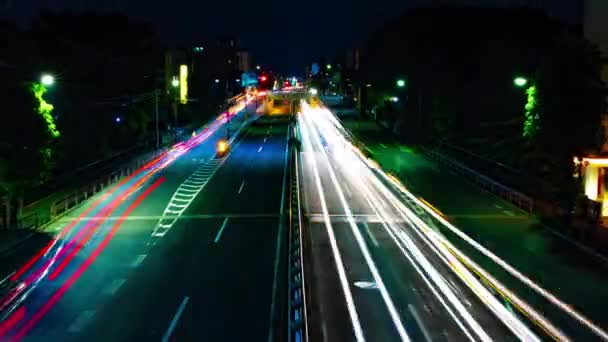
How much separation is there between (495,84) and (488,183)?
2278cm

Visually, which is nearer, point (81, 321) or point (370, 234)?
point (81, 321)

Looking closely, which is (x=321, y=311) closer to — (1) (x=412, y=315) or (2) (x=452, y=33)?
(1) (x=412, y=315)

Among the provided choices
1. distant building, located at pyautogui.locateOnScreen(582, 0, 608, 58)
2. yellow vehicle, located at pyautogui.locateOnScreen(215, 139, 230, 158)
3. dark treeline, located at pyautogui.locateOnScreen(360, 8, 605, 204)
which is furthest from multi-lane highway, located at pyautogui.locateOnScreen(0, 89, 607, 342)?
yellow vehicle, located at pyautogui.locateOnScreen(215, 139, 230, 158)

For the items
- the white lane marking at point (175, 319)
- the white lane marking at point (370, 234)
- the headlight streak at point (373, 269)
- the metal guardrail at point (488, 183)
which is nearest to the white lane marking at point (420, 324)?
the headlight streak at point (373, 269)

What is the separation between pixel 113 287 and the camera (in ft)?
63.9

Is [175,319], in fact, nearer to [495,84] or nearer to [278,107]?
[495,84]

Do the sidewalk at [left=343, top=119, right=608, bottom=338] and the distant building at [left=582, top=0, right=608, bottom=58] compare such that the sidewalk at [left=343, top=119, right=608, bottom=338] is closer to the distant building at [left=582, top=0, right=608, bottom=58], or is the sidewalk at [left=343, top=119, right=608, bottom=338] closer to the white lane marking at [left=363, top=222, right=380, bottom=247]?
the white lane marking at [left=363, top=222, right=380, bottom=247]

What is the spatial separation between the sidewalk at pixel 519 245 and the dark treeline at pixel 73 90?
16368mm

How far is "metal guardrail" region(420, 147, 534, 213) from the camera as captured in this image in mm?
32062

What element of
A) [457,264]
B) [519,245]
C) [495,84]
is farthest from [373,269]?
[495,84]

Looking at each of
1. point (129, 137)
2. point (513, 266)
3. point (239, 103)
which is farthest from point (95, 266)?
point (239, 103)

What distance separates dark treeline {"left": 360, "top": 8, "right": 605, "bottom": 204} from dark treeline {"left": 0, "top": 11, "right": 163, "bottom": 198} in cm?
2059

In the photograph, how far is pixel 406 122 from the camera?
72375 millimetres

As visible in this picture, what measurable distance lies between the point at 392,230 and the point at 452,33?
47.5m
